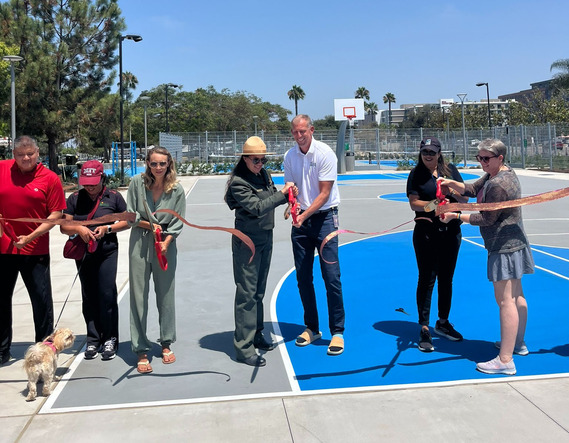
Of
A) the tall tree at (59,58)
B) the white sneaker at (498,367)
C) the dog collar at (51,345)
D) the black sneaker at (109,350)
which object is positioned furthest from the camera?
the tall tree at (59,58)

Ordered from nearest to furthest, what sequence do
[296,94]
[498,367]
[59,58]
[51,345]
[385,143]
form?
[51,345]
[498,367]
[59,58]
[385,143]
[296,94]

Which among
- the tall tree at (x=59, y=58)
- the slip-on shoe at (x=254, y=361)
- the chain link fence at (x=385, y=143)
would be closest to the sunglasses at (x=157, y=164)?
the slip-on shoe at (x=254, y=361)

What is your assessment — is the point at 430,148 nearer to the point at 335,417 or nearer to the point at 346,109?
the point at 335,417

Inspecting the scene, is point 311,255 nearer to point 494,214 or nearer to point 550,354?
point 494,214

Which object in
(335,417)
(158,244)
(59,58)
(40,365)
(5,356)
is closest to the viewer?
(335,417)

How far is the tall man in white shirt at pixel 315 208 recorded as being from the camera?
16.5 ft

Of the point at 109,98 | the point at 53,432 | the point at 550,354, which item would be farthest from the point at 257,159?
the point at 109,98

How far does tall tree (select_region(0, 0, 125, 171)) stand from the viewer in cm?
2739

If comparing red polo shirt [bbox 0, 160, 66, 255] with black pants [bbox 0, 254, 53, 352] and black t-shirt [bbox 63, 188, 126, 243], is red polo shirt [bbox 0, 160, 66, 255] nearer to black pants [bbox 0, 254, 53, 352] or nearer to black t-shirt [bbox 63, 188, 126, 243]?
black pants [bbox 0, 254, 53, 352]

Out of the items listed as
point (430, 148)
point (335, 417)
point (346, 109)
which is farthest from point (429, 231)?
point (346, 109)

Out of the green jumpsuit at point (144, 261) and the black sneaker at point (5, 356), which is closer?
the green jumpsuit at point (144, 261)

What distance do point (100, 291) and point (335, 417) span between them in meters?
2.43

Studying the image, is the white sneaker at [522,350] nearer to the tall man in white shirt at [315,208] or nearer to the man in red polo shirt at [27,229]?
the tall man in white shirt at [315,208]

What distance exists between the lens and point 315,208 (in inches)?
195
